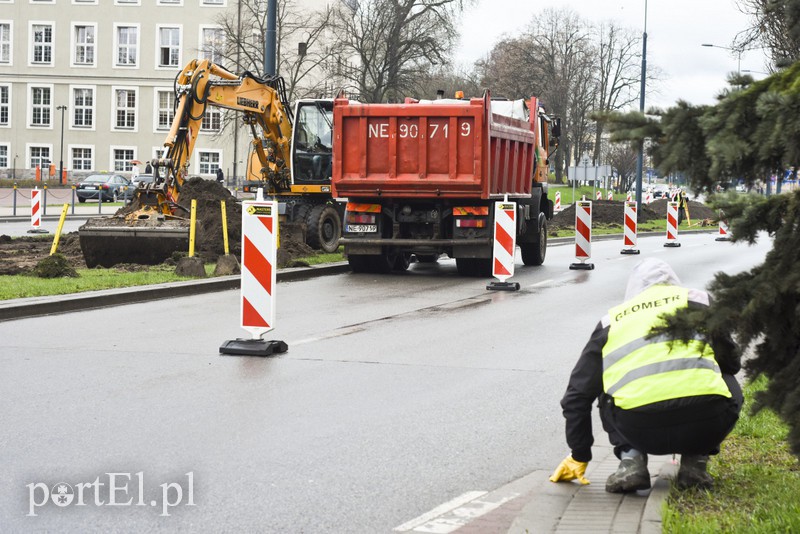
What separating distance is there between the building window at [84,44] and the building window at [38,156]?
6.40 meters

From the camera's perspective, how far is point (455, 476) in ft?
20.4

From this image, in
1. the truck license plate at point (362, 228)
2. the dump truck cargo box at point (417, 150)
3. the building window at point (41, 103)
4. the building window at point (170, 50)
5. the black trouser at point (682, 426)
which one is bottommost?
the black trouser at point (682, 426)

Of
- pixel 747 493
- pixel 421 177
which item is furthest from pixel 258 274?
pixel 421 177

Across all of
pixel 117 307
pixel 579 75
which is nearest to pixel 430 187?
pixel 117 307

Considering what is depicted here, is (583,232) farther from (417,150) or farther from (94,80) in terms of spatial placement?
(94,80)

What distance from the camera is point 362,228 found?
19.7 metres

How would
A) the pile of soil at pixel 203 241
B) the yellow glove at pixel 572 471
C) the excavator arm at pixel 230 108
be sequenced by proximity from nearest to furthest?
the yellow glove at pixel 572 471
the excavator arm at pixel 230 108
the pile of soil at pixel 203 241

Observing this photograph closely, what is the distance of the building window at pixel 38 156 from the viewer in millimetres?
79188

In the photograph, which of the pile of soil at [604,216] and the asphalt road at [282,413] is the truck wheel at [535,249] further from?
the pile of soil at [604,216]

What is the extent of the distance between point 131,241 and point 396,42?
32019mm

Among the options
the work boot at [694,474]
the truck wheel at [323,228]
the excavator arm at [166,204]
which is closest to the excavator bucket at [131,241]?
the excavator arm at [166,204]

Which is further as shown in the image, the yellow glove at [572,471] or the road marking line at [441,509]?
the yellow glove at [572,471]

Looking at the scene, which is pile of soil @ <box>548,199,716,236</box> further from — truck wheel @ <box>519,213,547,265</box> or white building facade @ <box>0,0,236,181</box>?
white building facade @ <box>0,0,236,181</box>

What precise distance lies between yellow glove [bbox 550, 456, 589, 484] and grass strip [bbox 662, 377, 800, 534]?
21.2 inches
